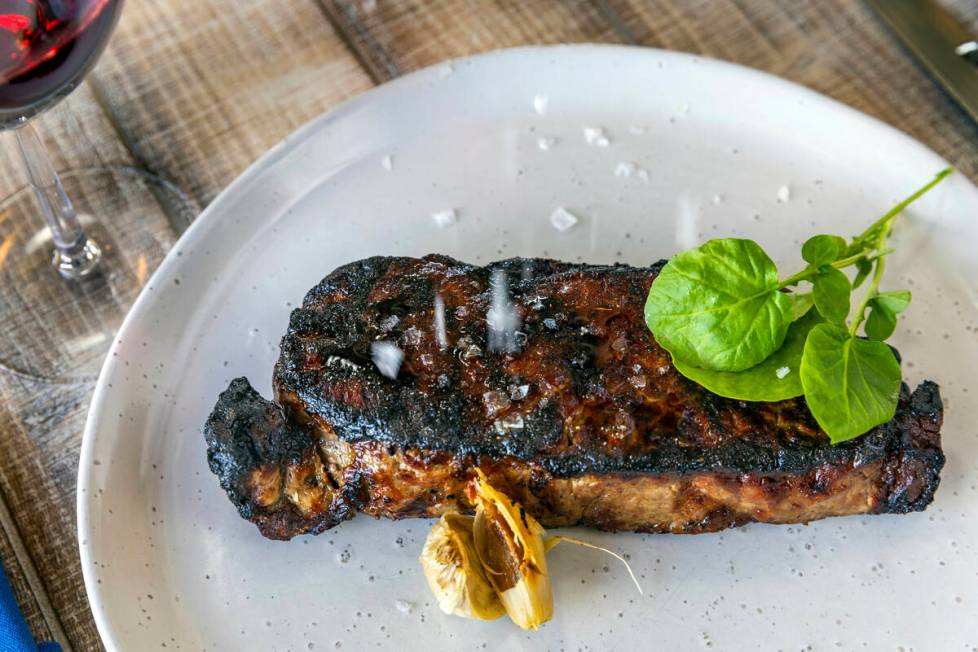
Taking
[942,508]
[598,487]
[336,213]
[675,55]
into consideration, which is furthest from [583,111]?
[942,508]

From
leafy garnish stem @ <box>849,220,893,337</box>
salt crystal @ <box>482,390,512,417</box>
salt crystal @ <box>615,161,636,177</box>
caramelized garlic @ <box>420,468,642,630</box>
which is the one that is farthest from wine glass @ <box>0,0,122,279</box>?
leafy garnish stem @ <box>849,220,893,337</box>

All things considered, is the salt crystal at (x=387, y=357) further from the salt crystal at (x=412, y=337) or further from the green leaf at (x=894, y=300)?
the green leaf at (x=894, y=300)

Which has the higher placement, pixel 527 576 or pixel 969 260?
pixel 969 260

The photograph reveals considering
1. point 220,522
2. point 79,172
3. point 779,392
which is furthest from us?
point 79,172

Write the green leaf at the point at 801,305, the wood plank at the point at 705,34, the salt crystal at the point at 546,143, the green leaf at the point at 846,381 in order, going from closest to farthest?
the green leaf at the point at 846,381
the green leaf at the point at 801,305
the salt crystal at the point at 546,143
the wood plank at the point at 705,34

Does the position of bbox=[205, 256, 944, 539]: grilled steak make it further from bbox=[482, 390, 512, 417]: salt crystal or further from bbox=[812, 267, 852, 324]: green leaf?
bbox=[812, 267, 852, 324]: green leaf

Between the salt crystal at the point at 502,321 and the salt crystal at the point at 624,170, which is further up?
the salt crystal at the point at 502,321

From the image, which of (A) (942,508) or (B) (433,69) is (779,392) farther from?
(B) (433,69)

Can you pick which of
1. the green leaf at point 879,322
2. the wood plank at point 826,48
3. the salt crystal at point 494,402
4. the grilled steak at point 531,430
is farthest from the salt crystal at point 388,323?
the wood plank at point 826,48
